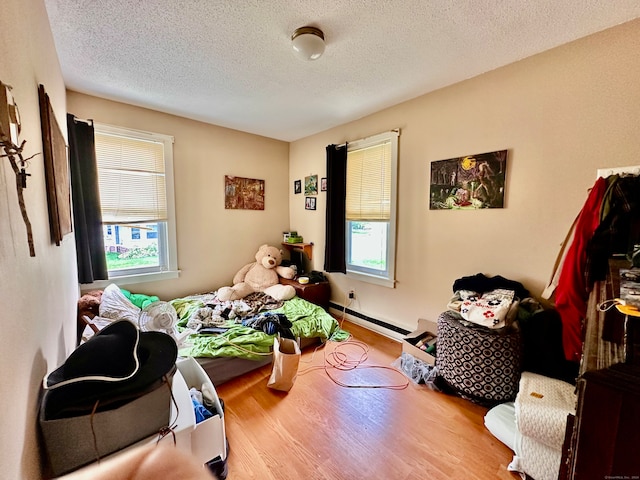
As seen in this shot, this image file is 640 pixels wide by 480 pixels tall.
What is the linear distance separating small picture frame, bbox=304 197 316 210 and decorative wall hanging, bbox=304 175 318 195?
0.08 meters

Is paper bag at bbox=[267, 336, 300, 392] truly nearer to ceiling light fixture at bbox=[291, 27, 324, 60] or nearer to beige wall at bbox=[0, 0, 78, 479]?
beige wall at bbox=[0, 0, 78, 479]

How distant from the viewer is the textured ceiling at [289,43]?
1450 millimetres

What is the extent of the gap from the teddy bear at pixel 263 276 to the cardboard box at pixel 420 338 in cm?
145

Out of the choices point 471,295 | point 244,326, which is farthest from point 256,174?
point 471,295

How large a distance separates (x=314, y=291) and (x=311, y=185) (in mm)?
1494

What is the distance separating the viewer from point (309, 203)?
12.4 feet

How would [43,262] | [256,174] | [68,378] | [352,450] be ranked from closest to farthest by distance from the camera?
[68,378] → [43,262] → [352,450] → [256,174]

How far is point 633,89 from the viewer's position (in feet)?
4.96

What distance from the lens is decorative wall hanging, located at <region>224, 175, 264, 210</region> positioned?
352 cm

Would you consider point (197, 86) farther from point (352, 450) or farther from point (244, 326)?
point (352, 450)

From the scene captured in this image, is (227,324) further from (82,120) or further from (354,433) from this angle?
(82,120)

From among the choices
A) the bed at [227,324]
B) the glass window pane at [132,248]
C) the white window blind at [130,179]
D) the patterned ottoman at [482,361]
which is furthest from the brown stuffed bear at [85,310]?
the patterned ottoman at [482,361]

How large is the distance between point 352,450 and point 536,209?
2032mm

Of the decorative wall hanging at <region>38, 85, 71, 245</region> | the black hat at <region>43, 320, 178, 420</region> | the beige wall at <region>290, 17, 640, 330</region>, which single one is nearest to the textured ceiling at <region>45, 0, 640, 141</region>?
the beige wall at <region>290, 17, 640, 330</region>
